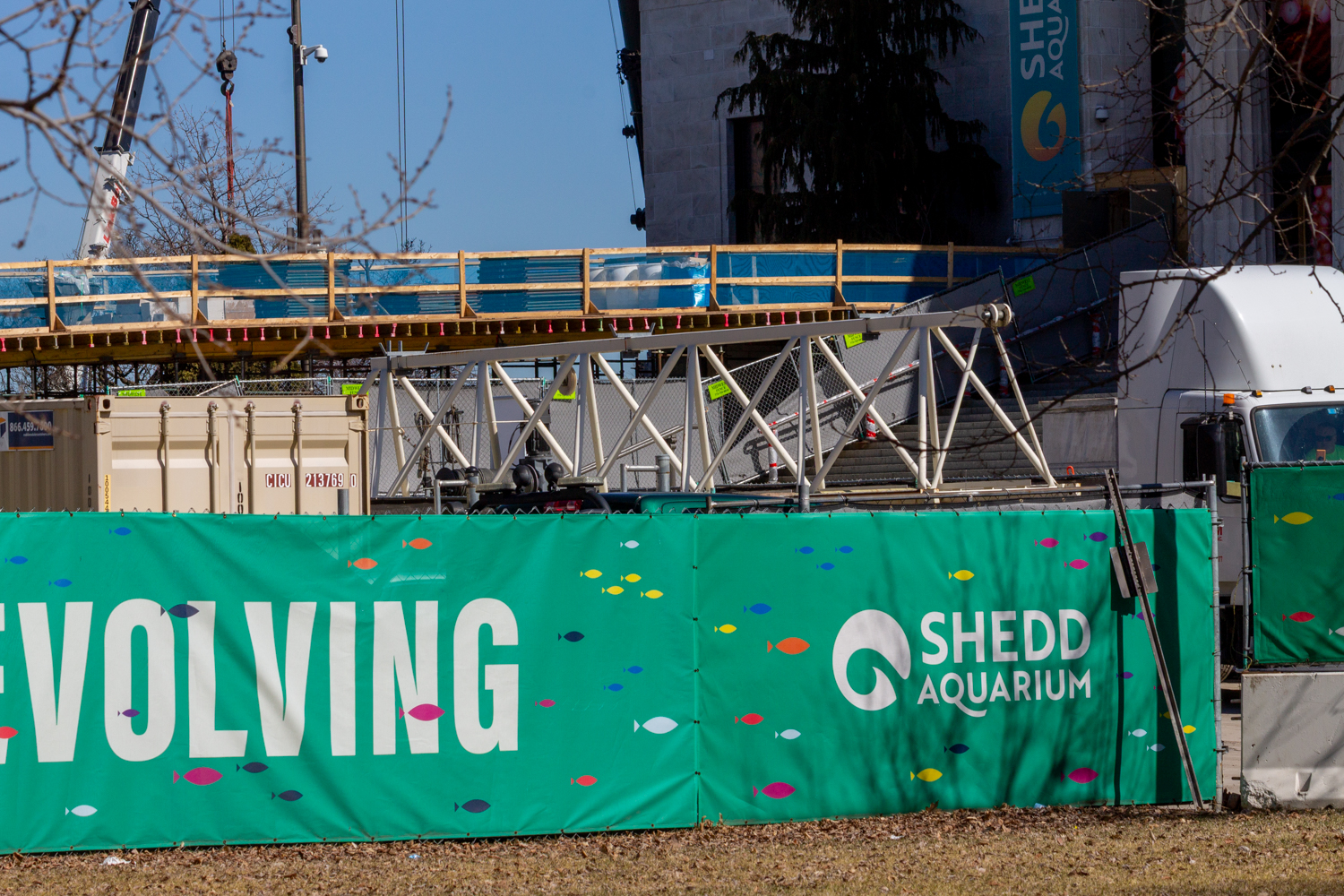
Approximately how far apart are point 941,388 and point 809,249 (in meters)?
5.29

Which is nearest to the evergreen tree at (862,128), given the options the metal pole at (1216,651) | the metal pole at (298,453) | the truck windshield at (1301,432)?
the metal pole at (298,453)

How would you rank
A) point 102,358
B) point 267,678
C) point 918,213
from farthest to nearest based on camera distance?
point 918,213 < point 102,358 < point 267,678

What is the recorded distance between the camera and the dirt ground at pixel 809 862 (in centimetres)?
714

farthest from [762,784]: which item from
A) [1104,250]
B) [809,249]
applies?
[1104,250]

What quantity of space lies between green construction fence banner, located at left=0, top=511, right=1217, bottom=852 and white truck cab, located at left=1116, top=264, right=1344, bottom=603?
13.9 ft

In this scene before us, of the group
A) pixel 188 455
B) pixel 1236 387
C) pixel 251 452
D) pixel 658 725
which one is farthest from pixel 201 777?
pixel 1236 387

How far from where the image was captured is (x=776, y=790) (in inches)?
327

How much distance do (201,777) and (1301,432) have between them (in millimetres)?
10496

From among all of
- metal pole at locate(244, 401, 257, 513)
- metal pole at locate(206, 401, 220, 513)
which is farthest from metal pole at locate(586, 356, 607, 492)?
metal pole at locate(206, 401, 220, 513)

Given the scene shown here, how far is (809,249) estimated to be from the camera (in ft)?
99.7

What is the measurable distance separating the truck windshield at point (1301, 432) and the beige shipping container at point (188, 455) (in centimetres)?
962

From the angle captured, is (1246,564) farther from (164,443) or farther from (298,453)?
(164,443)

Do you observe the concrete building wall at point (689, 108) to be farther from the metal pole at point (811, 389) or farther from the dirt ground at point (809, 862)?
the dirt ground at point (809, 862)

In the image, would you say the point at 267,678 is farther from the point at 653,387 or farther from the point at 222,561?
the point at 653,387
